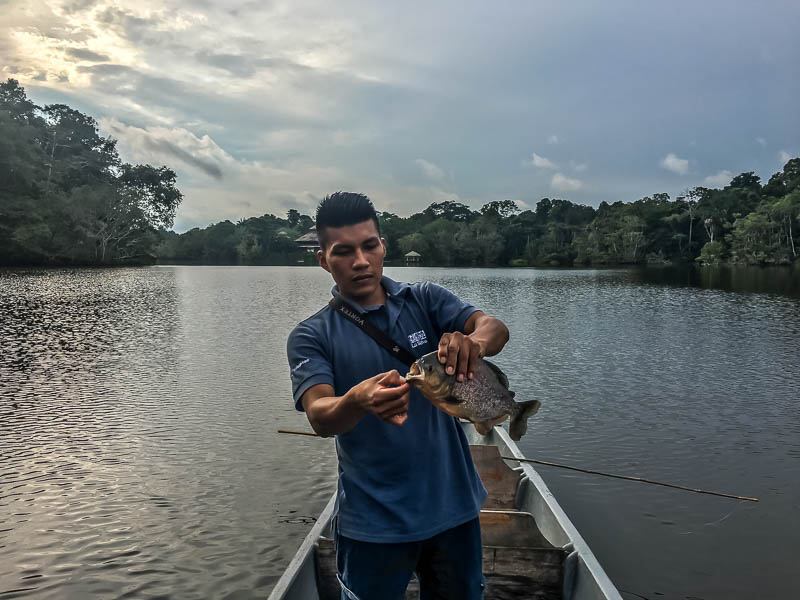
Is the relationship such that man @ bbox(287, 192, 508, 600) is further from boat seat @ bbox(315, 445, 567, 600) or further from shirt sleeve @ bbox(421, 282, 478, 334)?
boat seat @ bbox(315, 445, 567, 600)

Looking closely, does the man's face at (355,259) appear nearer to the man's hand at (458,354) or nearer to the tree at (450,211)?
the man's hand at (458,354)

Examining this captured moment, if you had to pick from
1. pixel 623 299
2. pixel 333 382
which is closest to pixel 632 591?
pixel 333 382

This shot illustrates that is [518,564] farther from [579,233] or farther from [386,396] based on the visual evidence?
[579,233]

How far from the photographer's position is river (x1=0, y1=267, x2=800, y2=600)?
7.40 m

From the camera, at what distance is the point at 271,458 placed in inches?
437

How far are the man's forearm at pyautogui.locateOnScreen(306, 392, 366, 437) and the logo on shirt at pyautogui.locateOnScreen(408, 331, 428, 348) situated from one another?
0.48 metres

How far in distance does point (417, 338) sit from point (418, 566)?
1038mm

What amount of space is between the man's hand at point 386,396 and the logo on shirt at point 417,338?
22.8 inches

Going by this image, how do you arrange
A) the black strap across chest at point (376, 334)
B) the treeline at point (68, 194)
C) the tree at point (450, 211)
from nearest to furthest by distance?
the black strap across chest at point (376, 334), the treeline at point (68, 194), the tree at point (450, 211)

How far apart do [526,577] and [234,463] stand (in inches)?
270

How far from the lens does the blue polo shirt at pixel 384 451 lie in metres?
2.60

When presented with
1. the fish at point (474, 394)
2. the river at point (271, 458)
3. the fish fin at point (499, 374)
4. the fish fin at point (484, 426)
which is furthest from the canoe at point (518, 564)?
the fish fin at point (499, 374)

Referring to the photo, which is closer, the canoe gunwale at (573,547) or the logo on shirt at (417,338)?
the logo on shirt at (417,338)

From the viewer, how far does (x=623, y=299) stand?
40.3 meters
